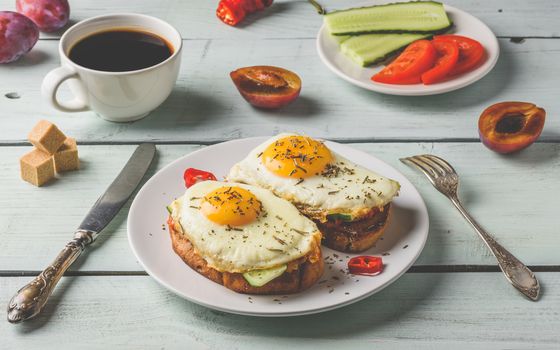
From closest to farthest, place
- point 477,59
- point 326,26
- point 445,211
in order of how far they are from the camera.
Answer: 1. point 445,211
2. point 477,59
3. point 326,26

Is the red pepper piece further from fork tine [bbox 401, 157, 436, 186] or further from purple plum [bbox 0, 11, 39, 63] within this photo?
fork tine [bbox 401, 157, 436, 186]

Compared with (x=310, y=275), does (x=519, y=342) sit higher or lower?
lower

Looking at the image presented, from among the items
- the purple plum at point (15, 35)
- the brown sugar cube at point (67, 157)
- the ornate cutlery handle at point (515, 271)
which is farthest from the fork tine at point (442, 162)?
the purple plum at point (15, 35)

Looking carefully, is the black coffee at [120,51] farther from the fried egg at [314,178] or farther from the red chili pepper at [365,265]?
the red chili pepper at [365,265]

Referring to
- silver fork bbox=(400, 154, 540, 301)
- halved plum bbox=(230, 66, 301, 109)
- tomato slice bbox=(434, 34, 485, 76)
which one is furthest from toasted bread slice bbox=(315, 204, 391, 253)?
tomato slice bbox=(434, 34, 485, 76)

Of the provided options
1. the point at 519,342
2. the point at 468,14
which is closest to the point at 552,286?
the point at 519,342

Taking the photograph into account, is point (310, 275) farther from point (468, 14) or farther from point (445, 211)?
point (468, 14)
